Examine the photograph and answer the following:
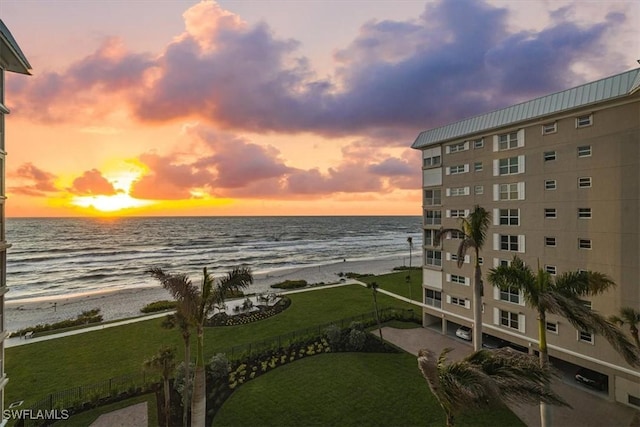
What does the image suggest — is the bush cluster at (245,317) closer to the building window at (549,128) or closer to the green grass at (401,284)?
the green grass at (401,284)

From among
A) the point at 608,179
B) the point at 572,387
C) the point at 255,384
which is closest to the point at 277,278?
the point at 255,384

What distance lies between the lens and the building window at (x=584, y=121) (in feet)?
64.0

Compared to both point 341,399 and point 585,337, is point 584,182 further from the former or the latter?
point 341,399

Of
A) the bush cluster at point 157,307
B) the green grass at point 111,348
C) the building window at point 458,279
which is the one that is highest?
the building window at point 458,279

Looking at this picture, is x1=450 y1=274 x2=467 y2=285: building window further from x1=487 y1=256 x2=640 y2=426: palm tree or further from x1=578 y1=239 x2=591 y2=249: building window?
x1=487 y1=256 x2=640 y2=426: palm tree

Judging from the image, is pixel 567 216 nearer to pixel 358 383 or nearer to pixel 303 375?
pixel 358 383

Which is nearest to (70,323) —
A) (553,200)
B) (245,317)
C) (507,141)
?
(245,317)

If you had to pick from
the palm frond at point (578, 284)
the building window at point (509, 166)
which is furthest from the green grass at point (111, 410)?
the building window at point (509, 166)

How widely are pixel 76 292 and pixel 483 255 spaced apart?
61254mm

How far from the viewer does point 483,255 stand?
25922mm

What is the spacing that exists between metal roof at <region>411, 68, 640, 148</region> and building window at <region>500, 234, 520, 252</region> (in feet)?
27.6

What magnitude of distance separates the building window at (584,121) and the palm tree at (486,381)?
56.8 ft

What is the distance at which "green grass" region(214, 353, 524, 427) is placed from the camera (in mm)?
17328

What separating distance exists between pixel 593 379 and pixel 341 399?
16116mm
